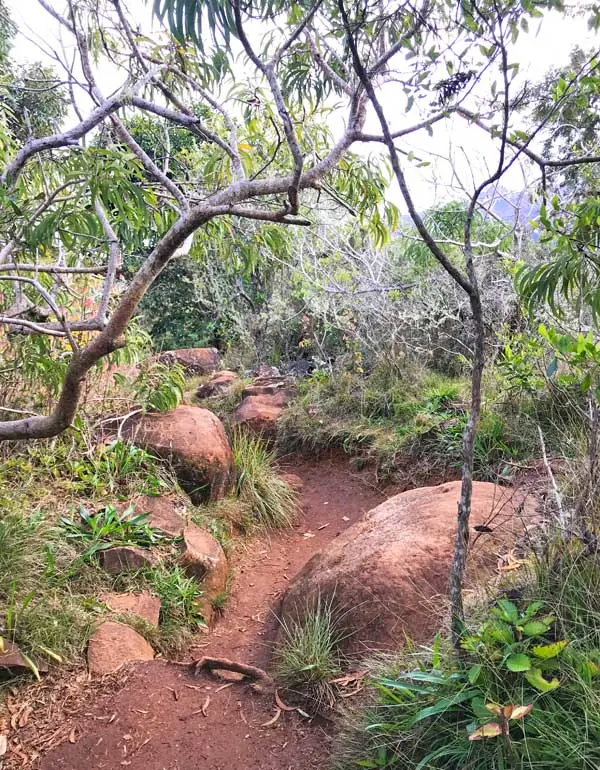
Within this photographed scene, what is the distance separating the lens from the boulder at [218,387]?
7.77 m

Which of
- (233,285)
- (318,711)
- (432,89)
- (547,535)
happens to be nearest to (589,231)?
(432,89)

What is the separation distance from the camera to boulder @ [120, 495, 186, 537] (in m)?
4.06

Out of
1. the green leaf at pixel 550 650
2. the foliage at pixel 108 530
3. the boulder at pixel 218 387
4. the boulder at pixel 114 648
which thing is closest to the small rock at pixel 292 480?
the boulder at pixel 218 387

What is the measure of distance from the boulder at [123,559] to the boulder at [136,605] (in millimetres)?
183

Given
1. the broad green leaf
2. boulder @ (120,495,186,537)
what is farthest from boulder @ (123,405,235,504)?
the broad green leaf

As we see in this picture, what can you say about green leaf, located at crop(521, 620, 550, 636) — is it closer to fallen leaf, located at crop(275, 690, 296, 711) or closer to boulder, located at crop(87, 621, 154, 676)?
fallen leaf, located at crop(275, 690, 296, 711)

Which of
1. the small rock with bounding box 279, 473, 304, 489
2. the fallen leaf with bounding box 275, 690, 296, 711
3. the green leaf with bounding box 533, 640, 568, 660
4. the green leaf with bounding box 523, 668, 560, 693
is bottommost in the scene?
the fallen leaf with bounding box 275, 690, 296, 711

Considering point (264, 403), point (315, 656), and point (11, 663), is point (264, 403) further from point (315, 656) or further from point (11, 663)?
point (11, 663)

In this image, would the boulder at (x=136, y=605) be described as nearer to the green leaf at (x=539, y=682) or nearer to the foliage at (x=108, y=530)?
the foliage at (x=108, y=530)

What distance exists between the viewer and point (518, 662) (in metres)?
1.64

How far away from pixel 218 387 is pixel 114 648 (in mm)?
5158

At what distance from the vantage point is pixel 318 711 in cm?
255

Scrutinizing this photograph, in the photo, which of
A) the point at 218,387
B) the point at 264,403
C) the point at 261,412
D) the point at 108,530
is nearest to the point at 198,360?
the point at 218,387

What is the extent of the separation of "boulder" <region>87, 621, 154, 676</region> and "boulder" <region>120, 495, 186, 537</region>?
Result: 947 mm
